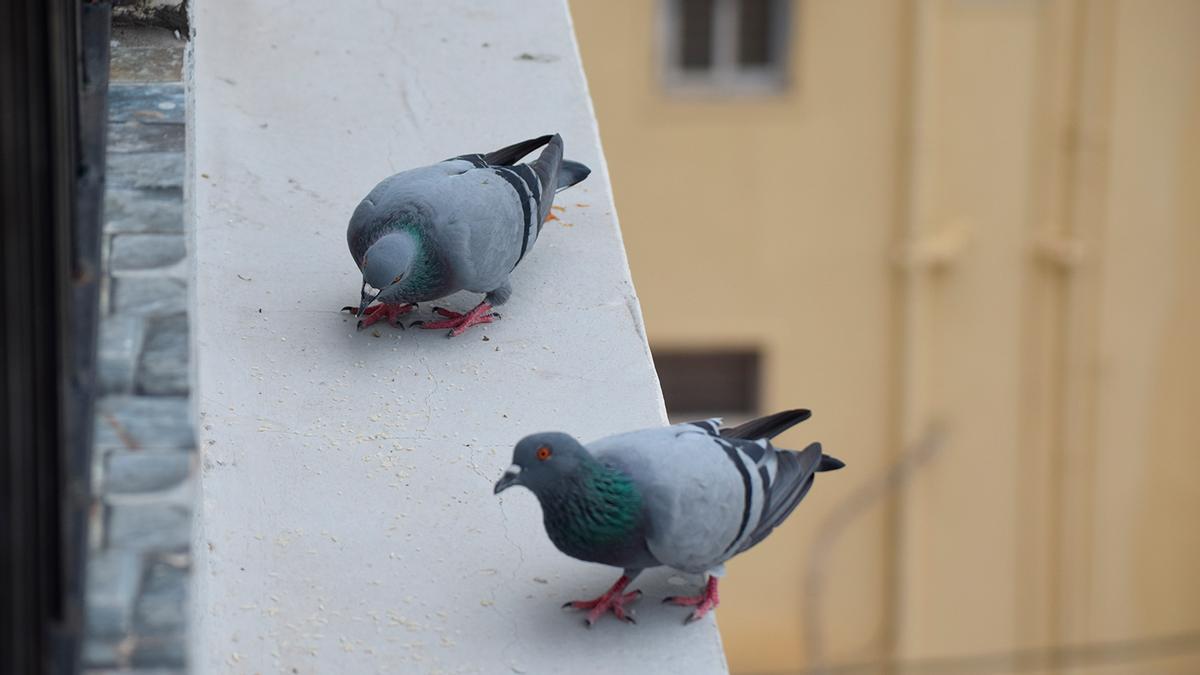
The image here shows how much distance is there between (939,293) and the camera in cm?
1137

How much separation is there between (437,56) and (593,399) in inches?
64.4

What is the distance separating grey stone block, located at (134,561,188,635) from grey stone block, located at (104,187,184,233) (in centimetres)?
73

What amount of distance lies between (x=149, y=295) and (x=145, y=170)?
40cm

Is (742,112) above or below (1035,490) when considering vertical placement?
above

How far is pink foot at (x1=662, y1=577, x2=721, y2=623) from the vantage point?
293 cm

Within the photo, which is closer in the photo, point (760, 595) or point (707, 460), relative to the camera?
point (707, 460)

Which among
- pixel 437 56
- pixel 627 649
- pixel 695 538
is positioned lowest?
pixel 627 649

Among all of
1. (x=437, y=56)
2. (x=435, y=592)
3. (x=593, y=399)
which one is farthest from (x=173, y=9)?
(x=435, y=592)

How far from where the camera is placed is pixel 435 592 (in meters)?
2.98

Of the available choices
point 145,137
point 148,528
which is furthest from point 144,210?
point 148,528

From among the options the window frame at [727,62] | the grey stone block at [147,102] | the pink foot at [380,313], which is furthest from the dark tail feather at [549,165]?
the window frame at [727,62]

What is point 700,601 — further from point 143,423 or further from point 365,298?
point 143,423

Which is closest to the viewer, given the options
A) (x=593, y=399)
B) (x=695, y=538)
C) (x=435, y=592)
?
(x=695, y=538)

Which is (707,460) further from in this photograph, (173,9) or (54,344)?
(173,9)
